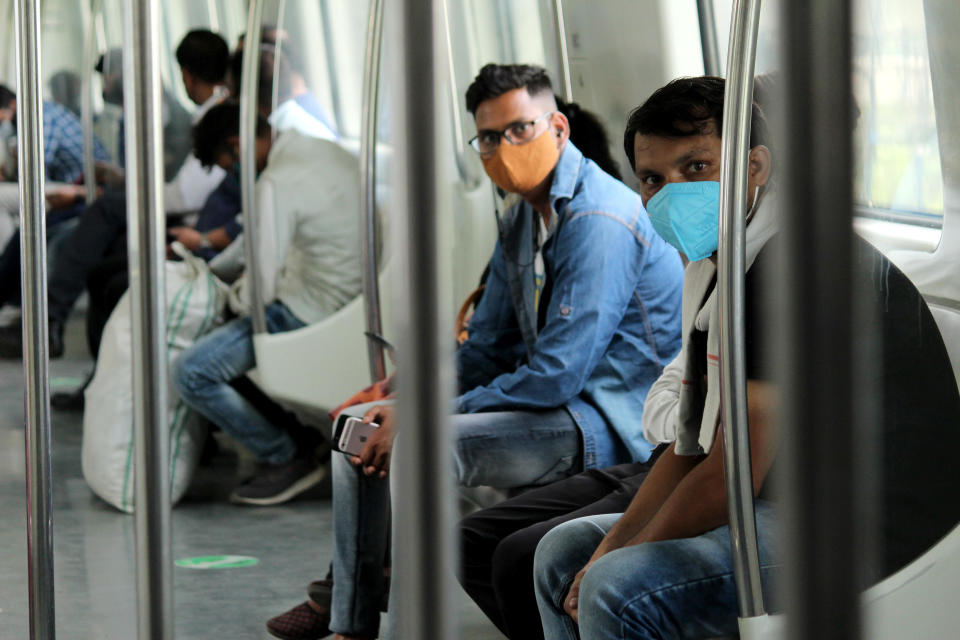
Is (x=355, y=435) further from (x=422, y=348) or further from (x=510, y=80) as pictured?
(x=422, y=348)

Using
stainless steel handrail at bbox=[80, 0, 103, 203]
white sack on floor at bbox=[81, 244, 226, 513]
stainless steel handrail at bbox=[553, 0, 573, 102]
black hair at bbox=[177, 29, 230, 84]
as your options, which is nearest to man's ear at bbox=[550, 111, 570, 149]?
stainless steel handrail at bbox=[553, 0, 573, 102]

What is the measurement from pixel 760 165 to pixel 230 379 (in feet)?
8.84

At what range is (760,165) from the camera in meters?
1.88

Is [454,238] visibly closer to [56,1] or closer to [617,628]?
[617,628]

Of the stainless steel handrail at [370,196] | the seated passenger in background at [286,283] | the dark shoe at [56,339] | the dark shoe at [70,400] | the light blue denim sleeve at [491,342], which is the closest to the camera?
the light blue denim sleeve at [491,342]

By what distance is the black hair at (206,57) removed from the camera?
5.01 meters

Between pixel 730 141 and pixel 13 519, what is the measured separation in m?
2.98

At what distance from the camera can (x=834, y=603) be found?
1.68 ft

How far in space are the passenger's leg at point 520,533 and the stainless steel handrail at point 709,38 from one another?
3.43 ft

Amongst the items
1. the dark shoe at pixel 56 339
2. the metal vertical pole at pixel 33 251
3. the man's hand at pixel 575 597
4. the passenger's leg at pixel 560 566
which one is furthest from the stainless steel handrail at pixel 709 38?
the dark shoe at pixel 56 339

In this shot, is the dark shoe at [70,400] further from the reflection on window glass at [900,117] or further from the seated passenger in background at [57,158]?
the reflection on window glass at [900,117]

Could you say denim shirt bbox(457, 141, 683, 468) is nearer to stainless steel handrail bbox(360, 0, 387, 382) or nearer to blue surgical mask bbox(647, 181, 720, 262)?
blue surgical mask bbox(647, 181, 720, 262)

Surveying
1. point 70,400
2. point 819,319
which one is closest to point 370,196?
point 70,400

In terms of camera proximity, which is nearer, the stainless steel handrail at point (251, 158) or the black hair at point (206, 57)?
the stainless steel handrail at point (251, 158)
